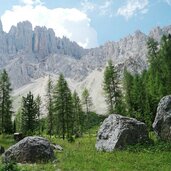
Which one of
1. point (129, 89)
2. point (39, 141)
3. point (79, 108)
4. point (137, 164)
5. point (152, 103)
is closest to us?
point (137, 164)

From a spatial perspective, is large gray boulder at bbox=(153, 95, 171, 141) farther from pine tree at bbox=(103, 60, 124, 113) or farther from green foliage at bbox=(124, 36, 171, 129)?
pine tree at bbox=(103, 60, 124, 113)

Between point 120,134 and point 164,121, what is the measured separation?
5.25 metres

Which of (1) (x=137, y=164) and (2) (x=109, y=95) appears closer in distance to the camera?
(1) (x=137, y=164)

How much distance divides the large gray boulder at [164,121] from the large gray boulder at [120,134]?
2.09m

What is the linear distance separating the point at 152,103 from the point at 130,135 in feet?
143

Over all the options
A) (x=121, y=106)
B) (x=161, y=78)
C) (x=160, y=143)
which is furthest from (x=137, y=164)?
(x=161, y=78)

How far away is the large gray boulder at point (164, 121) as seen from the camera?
115 ft

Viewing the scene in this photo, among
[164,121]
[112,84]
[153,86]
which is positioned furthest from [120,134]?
[153,86]

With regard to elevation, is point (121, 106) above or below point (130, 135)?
above

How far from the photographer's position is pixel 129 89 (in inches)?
3420

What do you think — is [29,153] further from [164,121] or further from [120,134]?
[164,121]

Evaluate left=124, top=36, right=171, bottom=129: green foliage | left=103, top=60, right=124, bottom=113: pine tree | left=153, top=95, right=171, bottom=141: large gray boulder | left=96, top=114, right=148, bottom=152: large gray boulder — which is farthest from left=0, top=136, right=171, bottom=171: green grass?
left=103, top=60, right=124, bottom=113: pine tree

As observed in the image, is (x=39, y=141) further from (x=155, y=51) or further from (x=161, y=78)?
(x=155, y=51)

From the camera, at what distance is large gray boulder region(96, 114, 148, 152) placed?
32969 millimetres
